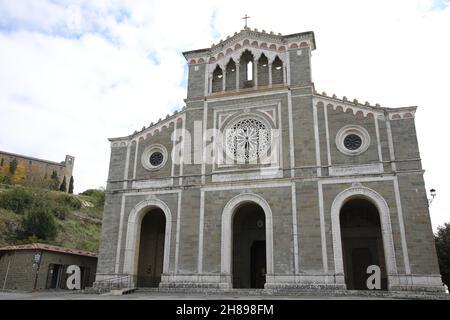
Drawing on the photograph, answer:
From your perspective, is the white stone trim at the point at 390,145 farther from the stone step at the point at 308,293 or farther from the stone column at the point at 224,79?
the stone column at the point at 224,79

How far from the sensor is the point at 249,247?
26609mm

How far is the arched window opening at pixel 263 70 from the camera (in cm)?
2641

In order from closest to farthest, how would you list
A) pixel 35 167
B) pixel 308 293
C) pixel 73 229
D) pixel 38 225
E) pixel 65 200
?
1. pixel 308 293
2. pixel 38 225
3. pixel 73 229
4. pixel 65 200
5. pixel 35 167

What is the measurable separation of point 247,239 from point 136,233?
7228 mm

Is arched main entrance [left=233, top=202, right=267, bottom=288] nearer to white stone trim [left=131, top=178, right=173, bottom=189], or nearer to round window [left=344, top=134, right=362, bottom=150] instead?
white stone trim [left=131, top=178, right=173, bottom=189]

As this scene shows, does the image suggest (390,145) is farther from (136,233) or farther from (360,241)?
(136,233)

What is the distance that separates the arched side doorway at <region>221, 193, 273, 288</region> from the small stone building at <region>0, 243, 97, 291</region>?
12039mm

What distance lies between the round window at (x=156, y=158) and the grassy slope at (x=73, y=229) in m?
22.4

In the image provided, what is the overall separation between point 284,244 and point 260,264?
200 inches

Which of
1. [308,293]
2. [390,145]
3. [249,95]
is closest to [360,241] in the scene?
[308,293]

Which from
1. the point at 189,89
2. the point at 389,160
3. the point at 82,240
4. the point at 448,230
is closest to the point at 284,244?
the point at 389,160

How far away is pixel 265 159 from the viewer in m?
24.3
